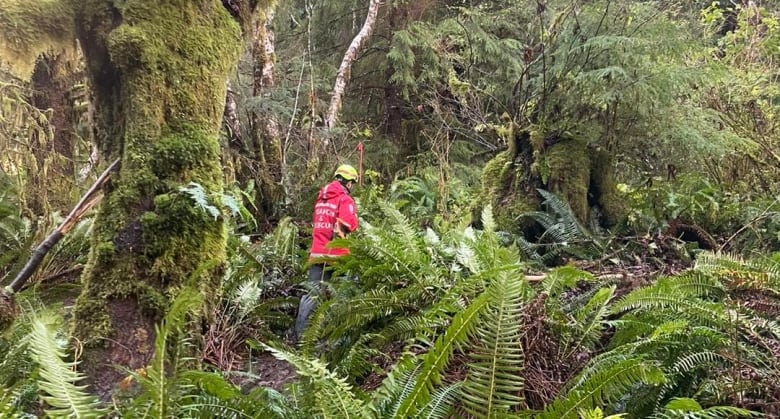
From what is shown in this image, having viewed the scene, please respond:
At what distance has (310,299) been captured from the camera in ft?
13.6

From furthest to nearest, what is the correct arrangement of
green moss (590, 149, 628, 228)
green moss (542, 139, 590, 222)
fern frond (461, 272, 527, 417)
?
green moss (590, 149, 628, 228) → green moss (542, 139, 590, 222) → fern frond (461, 272, 527, 417)

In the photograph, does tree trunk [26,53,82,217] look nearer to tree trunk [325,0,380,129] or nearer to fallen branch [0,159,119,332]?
fallen branch [0,159,119,332]

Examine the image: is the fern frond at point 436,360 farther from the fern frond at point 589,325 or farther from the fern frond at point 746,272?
the fern frond at point 746,272

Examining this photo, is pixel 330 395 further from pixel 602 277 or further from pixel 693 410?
pixel 602 277

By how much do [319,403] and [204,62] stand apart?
2.38 metres

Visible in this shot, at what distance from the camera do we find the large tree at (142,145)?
285 cm

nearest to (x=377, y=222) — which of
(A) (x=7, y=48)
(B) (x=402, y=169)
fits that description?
(A) (x=7, y=48)

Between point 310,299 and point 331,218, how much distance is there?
2.68 ft

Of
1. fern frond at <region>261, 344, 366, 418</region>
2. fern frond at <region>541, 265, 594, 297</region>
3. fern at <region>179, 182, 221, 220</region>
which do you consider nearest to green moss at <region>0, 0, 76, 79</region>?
fern at <region>179, 182, 221, 220</region>

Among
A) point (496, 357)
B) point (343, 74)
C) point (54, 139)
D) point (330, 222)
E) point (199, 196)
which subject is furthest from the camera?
point (343, 74)

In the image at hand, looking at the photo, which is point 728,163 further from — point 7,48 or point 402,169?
point 7,48

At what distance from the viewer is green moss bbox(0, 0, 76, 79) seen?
323 cm

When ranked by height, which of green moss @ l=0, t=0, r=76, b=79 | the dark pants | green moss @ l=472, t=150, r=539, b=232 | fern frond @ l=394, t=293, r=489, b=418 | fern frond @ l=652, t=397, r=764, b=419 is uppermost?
green moss @ l=0, t=0, r=76, b=79

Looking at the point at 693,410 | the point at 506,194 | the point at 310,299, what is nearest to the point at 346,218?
the point at 310,299
